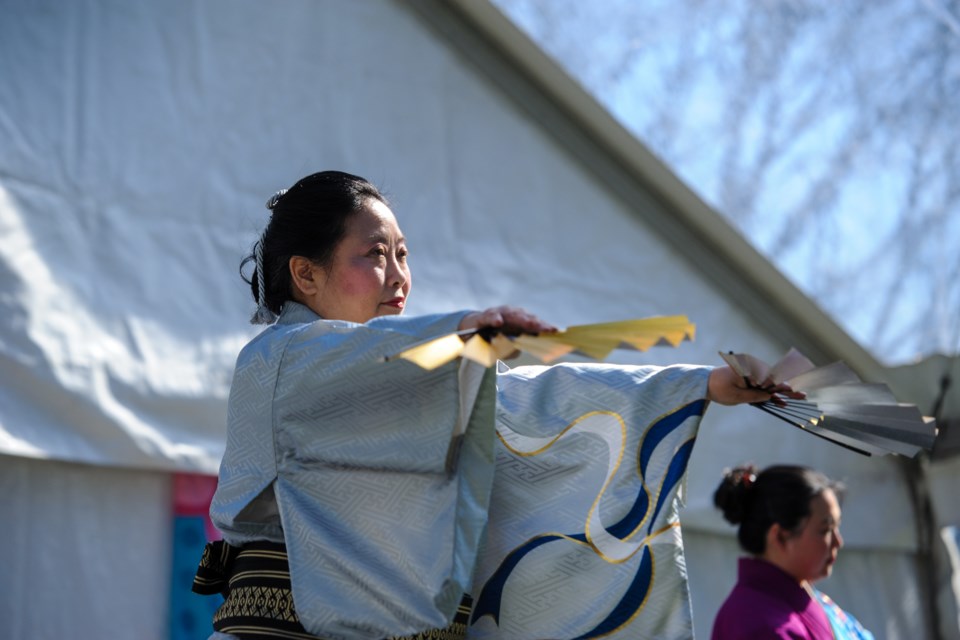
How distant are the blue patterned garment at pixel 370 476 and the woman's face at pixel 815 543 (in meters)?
1.52

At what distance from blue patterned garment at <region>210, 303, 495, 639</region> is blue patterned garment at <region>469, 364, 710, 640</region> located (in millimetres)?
115

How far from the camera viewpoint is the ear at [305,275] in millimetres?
1583

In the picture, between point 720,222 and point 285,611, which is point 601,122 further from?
point 285,611

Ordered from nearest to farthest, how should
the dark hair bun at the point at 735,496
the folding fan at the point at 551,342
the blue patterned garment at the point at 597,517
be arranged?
the folding fan at the point at 551,342
the blue patterned garment at the point at 597,517
the dark hair bun at the point at 735,496

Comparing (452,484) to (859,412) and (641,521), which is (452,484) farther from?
(859,412)

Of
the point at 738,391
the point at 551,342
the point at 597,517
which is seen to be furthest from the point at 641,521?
the point at 551,342

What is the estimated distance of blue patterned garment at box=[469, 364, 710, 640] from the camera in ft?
4.67

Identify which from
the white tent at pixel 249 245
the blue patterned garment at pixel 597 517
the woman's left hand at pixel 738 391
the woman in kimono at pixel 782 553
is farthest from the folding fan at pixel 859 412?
the white tent at pixel 249 245

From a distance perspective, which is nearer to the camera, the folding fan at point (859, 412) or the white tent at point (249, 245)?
the folding fan at point (859, 412)

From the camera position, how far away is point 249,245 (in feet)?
8.84

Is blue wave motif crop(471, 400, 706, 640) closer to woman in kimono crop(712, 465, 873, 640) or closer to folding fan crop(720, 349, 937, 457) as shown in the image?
folding fan crop(720, 349, 937, 457)

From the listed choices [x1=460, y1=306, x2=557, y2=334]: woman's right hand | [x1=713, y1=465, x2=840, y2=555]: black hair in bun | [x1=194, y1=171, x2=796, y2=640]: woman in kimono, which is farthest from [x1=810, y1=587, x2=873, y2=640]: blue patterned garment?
[x1=460, y1=306, x2=557, y2=334]: woman's right hand

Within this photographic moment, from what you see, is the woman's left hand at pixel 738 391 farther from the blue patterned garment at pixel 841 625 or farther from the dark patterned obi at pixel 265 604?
the blue patterned garment at pixel 841 625

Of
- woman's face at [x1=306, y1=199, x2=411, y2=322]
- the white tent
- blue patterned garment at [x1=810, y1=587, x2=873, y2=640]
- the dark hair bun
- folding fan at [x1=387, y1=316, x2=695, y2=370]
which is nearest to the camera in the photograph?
folding fan at [x1=387, y1=316, x2=695, y2=370]
